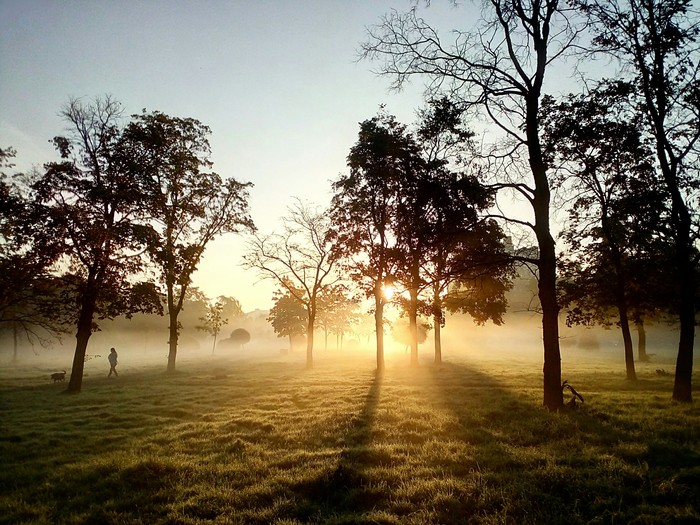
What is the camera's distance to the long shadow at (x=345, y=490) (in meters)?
5.83

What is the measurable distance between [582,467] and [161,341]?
10459 cm

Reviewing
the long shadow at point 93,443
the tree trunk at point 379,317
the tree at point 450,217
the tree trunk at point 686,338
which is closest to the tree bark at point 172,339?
the long shadow at point 93,443

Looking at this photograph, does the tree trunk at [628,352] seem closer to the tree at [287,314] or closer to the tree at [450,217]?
the tree at [450,217]

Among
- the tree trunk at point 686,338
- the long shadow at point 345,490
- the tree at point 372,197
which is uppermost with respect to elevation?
the tree at point 372,197

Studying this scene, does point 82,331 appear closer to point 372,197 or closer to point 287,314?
point 372,197

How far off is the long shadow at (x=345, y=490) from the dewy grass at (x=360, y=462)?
34mm

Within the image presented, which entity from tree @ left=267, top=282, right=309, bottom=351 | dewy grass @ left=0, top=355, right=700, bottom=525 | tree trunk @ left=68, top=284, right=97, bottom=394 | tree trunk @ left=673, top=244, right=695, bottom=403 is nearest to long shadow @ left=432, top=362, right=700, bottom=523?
dewy grass @ left=0, top=355, right=700, bottom=525

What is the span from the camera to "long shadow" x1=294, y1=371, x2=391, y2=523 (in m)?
5.83

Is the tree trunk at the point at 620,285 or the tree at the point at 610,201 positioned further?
the tree trunk at the point at 620,285

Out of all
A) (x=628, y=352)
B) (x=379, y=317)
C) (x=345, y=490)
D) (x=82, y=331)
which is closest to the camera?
(x=345, y=490)

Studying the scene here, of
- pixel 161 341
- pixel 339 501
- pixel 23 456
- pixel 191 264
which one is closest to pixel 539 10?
pixel 339 501

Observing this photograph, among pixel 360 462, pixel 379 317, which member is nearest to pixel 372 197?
pixel 379 317

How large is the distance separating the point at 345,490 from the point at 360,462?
145 centimetres

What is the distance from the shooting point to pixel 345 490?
6598 mm
